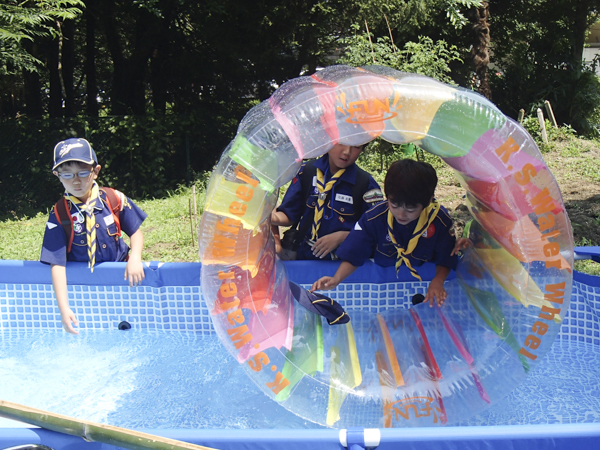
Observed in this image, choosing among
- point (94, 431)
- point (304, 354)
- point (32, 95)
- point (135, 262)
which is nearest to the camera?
point (94, 431)

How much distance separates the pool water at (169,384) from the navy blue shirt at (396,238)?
1.05m

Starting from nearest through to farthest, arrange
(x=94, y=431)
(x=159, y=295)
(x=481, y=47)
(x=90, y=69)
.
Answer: (x=94, y=431)
(x=159, y=295)
(x=481, y=47)
(x=90, y=69)

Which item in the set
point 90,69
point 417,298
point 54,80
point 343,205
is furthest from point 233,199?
point 90,69

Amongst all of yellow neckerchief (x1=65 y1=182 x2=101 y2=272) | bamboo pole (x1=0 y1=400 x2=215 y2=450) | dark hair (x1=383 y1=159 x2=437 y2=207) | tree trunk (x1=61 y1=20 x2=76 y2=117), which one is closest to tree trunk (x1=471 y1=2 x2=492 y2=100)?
tree trunk (x1=61 y1=20 x2=76 y2=117)

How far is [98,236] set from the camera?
391cm

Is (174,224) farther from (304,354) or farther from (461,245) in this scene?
(461,245)

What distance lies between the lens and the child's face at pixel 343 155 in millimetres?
3535

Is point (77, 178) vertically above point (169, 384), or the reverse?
point (77, 178)

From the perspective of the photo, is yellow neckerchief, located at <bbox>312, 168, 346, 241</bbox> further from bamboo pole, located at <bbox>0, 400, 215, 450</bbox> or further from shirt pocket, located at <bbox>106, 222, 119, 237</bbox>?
bamboo pole, located at <bbox>0, 400, 215, 450</bbox>

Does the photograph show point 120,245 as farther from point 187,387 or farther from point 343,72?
point 343,72

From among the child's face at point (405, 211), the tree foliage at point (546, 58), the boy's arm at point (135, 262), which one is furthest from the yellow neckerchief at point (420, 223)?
the tree foliage at point (546, 58)

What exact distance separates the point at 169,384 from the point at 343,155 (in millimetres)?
2035

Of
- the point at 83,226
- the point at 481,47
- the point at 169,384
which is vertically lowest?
the point at 169,384

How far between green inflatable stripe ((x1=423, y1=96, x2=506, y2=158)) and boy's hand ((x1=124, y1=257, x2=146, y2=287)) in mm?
2271
